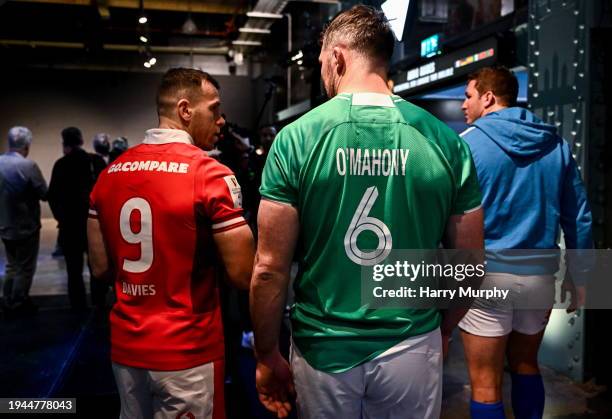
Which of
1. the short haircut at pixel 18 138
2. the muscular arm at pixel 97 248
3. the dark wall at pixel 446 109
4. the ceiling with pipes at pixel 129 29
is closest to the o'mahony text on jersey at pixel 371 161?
the muscular arm at pixel 97 248

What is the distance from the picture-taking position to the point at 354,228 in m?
1.25

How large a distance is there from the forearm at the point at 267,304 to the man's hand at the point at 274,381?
3cm

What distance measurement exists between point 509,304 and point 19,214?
4.24 metres

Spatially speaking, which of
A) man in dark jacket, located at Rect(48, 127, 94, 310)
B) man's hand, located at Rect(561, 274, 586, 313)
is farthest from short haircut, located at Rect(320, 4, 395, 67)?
man in dark jacket, located at Rect(48, 127, 94, 310)

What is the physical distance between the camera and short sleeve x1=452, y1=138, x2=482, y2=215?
1.32 meters

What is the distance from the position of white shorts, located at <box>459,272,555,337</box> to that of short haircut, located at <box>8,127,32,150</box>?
419 centimetres

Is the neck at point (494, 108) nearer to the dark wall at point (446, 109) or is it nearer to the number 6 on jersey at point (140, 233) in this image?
the number 6 on jersey at point (140, 233)

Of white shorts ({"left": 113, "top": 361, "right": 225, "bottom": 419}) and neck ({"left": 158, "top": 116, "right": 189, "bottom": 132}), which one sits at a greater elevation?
neck ({"left": 158, "top": 116, "right": 189, "bottom": 132})

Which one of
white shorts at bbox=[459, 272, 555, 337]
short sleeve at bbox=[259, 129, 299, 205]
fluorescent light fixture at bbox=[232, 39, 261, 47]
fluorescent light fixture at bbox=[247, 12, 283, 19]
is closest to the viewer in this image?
short sleeve at bbox=[259, 129, 299, 205]

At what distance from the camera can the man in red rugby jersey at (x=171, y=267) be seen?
60.7 inches

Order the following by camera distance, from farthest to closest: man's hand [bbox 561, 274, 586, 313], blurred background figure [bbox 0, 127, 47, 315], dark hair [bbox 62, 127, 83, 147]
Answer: dark hair [bbox 62, 127, 83, 147], blurred background figure [bbox 0, 127, 47, 315], man's hand [bbox 561, 274, 586, 313]

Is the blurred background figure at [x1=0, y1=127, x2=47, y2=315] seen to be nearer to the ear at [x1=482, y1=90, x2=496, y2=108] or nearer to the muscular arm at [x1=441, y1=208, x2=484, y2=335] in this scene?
the ear at [x1=482, y1=90, x2=496, y2=108]

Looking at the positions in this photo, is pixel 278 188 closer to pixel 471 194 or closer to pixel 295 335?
pixel 295 335

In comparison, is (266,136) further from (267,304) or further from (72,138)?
(267,304)
